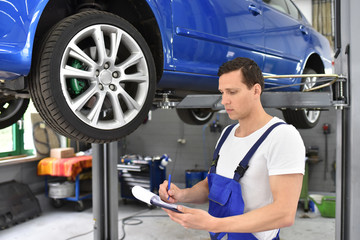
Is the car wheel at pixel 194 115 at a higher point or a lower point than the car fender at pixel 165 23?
lower

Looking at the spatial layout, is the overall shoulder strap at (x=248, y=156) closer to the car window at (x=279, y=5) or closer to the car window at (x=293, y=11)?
the car window at (x=279, y=5)

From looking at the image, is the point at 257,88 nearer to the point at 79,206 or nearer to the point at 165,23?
the point at 165,23

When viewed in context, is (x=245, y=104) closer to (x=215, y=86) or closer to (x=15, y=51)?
(x=15, y=51)

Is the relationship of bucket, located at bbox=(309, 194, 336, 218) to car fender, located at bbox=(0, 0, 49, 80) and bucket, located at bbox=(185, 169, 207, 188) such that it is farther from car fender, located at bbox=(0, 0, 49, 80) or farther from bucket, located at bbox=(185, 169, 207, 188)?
car fender, located at bbox=(0, 0, 49, 80)

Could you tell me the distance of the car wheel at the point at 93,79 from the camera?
1.41 metres

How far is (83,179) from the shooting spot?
5777 millimetres

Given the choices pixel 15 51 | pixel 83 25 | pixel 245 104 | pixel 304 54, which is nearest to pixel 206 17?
pixel 83 25

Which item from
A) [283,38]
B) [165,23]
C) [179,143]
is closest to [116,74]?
[165,23]

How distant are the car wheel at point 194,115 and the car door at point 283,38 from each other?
43.5 inches

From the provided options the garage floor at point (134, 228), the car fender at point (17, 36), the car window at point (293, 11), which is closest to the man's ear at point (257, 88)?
the car fender at point (17, 36)

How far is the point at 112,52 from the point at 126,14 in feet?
1.43

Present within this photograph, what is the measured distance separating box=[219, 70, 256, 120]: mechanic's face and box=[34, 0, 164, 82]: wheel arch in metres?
0.67

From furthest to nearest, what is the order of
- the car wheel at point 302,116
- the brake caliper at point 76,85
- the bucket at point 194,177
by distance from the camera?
the bucket at point 194,177 → the car wheel at point 302,116 → the brake caliper at point 76,85

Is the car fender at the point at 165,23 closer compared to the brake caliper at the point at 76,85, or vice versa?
the brake caliper at the point at 76,85
